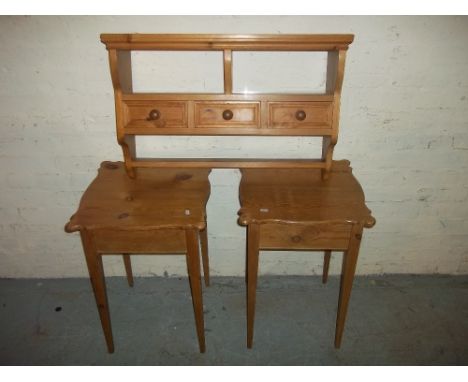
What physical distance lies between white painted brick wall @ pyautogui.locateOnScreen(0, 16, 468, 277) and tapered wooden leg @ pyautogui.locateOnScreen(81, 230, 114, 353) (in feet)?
2.20

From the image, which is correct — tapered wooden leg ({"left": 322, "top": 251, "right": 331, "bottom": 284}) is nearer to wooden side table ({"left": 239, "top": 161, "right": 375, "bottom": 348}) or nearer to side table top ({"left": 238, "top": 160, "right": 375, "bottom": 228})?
wooden side table ({"left": 239, "top": 161, "right": 375, "bottom": 348})

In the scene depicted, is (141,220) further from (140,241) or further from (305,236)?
(305,236)

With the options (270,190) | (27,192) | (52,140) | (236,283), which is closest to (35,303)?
(27,192)

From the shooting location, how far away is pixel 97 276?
5.50ft

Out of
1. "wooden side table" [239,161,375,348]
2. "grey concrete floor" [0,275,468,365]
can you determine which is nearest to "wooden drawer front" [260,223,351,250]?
"wooden side table" [239,161,375,348]

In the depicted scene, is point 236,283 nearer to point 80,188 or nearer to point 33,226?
point 80,188

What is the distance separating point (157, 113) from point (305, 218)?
0.92 m

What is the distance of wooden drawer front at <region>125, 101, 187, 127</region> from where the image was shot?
169 cm

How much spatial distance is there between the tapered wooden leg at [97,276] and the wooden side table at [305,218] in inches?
28.9

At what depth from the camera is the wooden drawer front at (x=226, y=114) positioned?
169 centimetres

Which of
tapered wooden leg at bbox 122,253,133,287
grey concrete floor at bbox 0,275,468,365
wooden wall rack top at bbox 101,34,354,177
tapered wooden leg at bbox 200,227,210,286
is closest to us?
wooden wall rack top at bbox 101,34,354,177

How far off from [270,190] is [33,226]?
174 centimetres

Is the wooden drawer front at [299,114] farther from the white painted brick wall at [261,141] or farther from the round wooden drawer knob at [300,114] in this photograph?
the white painted brick wall at [261,141]

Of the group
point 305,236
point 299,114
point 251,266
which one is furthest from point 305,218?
point 299,114
